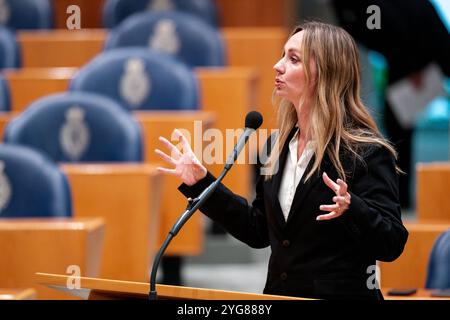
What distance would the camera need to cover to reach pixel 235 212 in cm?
84

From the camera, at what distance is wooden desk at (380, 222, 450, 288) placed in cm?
115

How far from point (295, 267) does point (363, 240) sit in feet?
0.24

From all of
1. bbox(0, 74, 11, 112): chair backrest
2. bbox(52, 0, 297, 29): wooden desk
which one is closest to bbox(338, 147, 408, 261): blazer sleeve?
bbox(0, 74, 11, 112): chair backrest

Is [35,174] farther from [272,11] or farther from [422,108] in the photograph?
[272,11]

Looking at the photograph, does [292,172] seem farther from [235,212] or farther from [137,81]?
[137,81]

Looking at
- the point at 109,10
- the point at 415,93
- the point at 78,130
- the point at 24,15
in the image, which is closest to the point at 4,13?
the point at 24,15

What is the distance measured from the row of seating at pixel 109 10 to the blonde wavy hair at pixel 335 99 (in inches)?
57.4

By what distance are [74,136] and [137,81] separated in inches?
10.2

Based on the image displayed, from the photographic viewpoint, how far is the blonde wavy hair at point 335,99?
0.77 metres

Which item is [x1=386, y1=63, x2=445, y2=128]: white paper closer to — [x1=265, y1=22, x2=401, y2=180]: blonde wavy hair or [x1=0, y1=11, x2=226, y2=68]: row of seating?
[x1=0, y1=11, x2=226, y2=68]: row of seating

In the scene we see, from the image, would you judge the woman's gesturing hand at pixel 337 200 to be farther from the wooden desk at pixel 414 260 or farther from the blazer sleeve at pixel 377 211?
the wooden desk at pixel 414 260

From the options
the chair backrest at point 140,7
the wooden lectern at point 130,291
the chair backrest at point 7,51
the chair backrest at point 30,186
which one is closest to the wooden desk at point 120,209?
the chair backrest at point 30,186

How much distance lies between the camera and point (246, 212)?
847 millimetres

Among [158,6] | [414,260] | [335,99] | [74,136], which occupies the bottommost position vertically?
[414,260]
